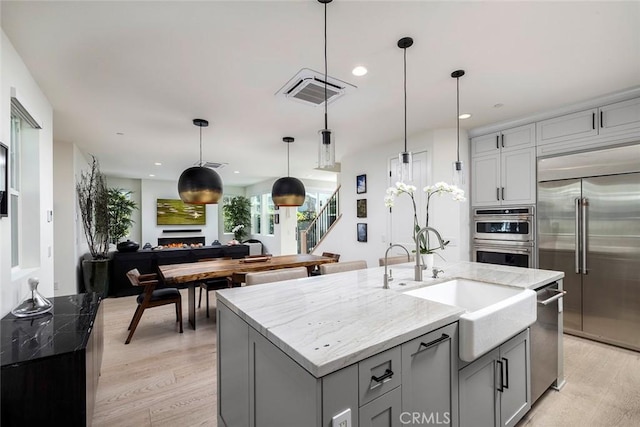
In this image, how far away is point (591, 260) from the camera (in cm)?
320

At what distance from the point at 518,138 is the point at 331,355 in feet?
13.2

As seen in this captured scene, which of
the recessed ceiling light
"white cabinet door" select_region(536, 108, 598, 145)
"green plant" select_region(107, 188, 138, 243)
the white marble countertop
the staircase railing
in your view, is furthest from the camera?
the staircase railing

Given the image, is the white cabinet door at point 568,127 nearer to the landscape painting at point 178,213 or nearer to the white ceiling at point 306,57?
the white ceiling at point 306,57

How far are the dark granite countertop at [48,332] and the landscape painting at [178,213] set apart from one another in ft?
25.0

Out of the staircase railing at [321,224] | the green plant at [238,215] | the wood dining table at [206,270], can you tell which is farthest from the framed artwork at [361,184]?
the green plant at [238,215]

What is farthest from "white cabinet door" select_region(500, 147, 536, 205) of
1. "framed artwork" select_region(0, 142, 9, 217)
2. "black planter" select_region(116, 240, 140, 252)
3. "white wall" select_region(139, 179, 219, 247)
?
"white wall" select_region(139, 179, 219, 247)

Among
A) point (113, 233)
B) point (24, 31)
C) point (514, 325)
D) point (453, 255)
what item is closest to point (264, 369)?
point (514, 325)

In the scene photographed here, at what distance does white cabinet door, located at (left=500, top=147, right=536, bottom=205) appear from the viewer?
363cm

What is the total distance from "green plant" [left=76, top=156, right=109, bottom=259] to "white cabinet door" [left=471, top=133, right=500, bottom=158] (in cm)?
616

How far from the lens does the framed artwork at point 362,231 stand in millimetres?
5273

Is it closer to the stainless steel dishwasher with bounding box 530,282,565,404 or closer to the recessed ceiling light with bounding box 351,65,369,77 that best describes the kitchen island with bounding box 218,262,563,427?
the stainless steel dishwasher with bounding box 530,282,565,404

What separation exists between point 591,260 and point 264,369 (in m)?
3.76

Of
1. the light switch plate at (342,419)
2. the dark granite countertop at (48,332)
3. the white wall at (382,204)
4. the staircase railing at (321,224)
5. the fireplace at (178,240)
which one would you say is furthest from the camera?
the fireplace at (178,240)

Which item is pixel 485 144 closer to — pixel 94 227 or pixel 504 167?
pixel 504 167
